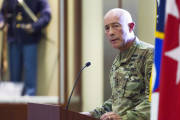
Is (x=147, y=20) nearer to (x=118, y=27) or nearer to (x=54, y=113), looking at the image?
(x=118, y=27)

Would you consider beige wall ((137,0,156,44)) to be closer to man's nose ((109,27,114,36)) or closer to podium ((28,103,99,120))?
man's nose ((109,27,114,36))

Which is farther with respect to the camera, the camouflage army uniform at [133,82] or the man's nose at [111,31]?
the man's nose at [111,31]

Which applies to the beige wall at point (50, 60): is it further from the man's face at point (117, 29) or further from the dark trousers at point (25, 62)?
the man's face at point (117, 29)

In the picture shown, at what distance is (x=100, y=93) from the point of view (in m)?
4.95

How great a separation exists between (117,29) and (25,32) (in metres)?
3.43

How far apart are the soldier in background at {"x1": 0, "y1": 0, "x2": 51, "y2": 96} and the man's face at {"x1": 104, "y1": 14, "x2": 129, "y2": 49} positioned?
10.9 feet

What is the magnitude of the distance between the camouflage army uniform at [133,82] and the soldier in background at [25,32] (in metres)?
3.30

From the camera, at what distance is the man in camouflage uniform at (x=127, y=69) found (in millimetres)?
2857

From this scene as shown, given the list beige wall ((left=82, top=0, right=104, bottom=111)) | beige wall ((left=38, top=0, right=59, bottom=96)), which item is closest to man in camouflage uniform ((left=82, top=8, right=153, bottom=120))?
beige wall ((left=82, top=0, right=104, bottom=111))

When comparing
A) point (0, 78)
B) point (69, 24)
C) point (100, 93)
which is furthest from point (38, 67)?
point (100, 93)

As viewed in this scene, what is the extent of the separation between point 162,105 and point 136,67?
2.83 ft

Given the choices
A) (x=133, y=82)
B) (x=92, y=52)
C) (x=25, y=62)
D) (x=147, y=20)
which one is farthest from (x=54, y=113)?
(x=25, y=62)

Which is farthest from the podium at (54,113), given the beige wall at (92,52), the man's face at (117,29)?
the beige wall at (92,52)

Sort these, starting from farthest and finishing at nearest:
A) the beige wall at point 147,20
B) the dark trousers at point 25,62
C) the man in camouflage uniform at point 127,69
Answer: the dark trousers at point 25,62
the beige wall at point 147,20
the man in camouflage uniform at point 127,69
